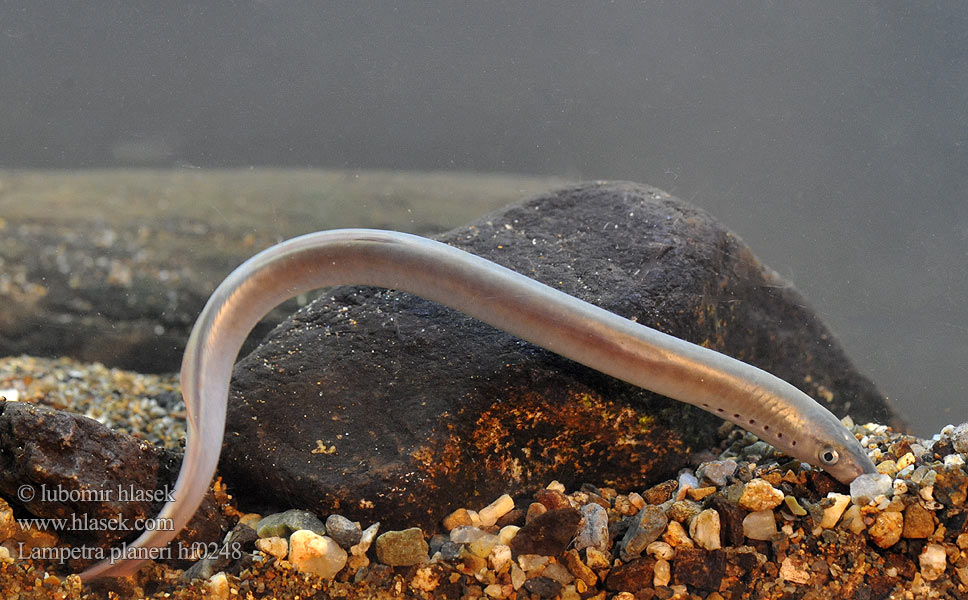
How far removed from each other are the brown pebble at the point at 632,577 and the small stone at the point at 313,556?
703 mm

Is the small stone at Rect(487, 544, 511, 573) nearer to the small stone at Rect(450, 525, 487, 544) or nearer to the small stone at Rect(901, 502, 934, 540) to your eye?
the small stone at Rect(450, 525, 487, 544)

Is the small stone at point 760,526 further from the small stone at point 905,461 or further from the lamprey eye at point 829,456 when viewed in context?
the small stone at point 905,461

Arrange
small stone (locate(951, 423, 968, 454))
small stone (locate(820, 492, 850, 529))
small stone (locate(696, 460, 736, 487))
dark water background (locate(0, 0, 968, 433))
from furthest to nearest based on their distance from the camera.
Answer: dark water background (locate(0, 0, 968, 433)) < small stone (locate(696, 460, 736, 487)) < small stone (locate(951, 423, 968, 454)) < small stone (locate(820, 492, 850, 529))

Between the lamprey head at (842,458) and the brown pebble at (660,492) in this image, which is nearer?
the lamprey head at (842,458)

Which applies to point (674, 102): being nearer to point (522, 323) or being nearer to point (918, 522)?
point (522, 323)

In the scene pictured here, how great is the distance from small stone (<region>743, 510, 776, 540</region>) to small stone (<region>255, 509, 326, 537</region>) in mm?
1136

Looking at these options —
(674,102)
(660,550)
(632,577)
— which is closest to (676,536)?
(660,550)

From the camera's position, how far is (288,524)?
5.42 feet

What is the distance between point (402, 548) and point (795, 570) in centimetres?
100

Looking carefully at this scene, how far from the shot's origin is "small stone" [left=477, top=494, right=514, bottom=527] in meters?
1.75

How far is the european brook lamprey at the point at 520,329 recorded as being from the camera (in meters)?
1.71

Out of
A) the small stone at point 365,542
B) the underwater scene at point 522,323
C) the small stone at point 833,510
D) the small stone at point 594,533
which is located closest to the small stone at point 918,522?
the underwater scene at point 522,323

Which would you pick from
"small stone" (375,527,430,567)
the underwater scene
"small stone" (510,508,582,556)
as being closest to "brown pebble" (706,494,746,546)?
the underwater scene

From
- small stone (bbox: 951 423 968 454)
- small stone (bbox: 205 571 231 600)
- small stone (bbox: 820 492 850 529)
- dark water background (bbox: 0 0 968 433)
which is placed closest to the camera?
small stone (bbox: 205 571 231 600)
